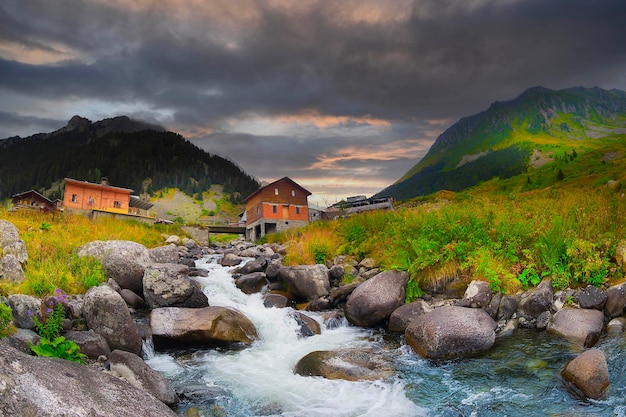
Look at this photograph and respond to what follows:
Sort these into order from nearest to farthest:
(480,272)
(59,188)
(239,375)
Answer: (239,375) < (480,272) < (59,188)

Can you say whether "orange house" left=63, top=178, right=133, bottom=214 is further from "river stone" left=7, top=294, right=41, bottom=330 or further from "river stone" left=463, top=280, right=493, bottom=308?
"river stone" left=463, top=280, right=493, bottom=308

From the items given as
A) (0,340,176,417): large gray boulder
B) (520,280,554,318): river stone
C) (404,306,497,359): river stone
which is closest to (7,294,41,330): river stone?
(0,340,176,417): large gray boulder

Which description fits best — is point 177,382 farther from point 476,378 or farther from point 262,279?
point 262,279

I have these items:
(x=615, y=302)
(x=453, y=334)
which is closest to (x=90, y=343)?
(x=453, y=334)

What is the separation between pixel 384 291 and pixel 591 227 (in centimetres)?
729

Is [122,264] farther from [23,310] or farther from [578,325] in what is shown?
[578,325]

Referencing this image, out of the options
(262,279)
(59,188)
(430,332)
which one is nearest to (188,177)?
(59,188)

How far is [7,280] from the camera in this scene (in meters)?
9.84

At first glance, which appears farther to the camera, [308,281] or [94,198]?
[94,198]

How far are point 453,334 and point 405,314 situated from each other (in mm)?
2231

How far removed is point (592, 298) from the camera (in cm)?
978

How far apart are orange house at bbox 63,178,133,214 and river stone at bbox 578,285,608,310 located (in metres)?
60.8

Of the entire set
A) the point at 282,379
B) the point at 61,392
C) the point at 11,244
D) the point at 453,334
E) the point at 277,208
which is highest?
the point at 277,208

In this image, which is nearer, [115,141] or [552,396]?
[552,396]
